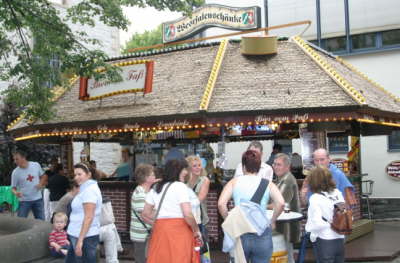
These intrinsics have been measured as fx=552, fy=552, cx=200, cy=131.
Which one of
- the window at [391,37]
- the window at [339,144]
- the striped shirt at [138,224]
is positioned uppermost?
the window at [391,37]

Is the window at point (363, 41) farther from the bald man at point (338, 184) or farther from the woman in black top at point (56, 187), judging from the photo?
the bald man at point (338, 184)

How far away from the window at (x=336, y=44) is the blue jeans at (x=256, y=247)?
43.7ft

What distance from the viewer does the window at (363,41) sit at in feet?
57.1

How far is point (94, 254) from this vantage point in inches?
252

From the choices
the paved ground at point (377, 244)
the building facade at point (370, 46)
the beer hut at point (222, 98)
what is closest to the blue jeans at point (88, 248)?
the paved ground at point (377, 244)

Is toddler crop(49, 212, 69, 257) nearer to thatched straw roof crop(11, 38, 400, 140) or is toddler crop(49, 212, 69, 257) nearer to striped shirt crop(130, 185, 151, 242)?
striped shirt crop(130, 185, 151, 242)

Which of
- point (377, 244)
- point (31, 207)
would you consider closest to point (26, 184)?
point (31, 207)

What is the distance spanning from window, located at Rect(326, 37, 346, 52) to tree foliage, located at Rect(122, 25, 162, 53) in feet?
136

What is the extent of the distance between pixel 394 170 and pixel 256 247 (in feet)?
39.1

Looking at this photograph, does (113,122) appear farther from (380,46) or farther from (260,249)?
(380,46)

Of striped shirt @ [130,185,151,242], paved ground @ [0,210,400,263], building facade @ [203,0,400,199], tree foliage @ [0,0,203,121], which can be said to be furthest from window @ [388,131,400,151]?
striped shirt @ [130,185,151,242]

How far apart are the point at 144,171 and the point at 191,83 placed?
5851 millimetres

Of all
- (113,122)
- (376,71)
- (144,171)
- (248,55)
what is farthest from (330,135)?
(144,171)

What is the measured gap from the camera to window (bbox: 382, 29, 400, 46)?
55.4 feet
